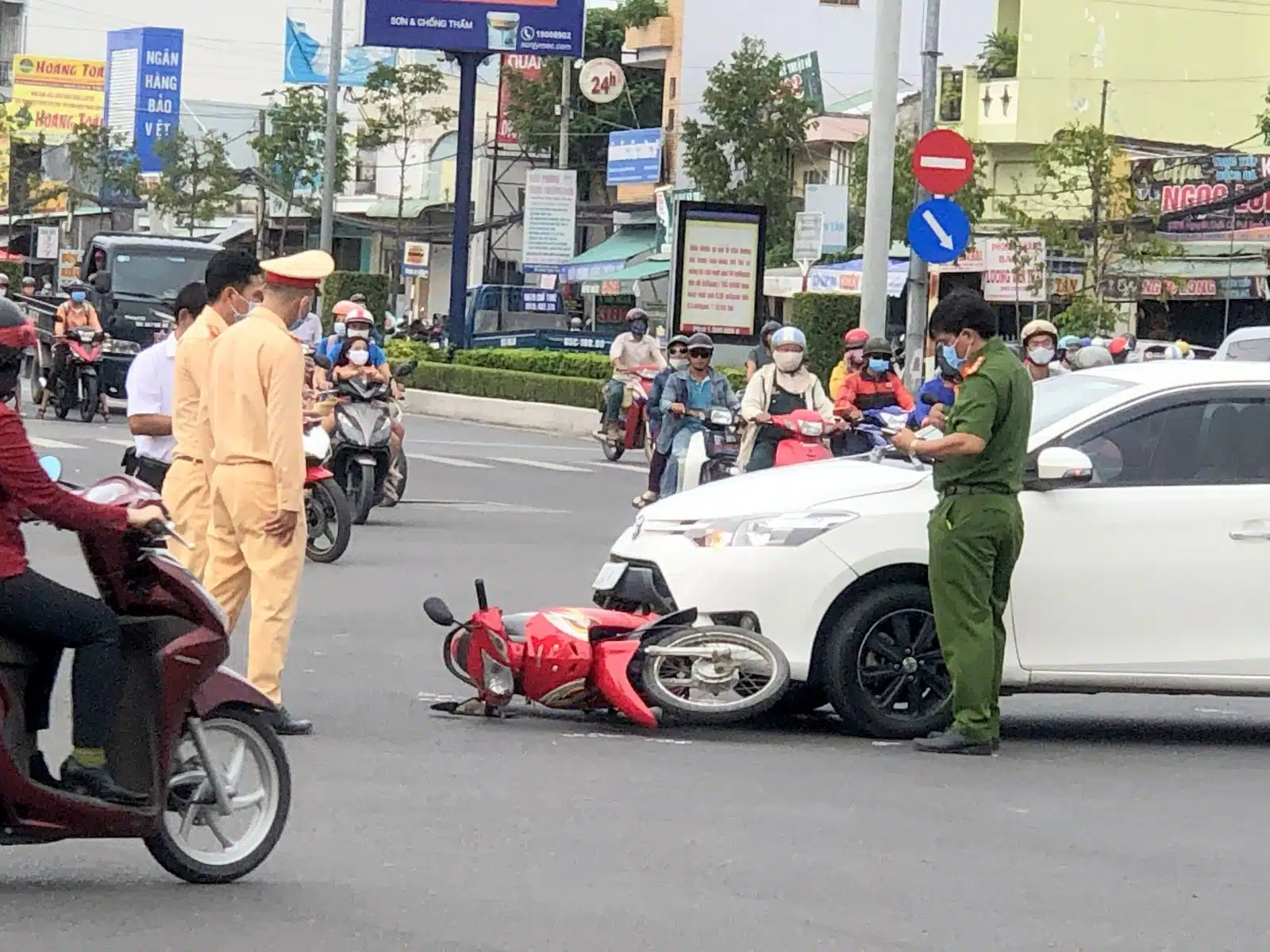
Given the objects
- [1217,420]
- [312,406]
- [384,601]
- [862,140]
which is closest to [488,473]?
[312,406]

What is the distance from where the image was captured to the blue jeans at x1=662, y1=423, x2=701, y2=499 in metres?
19.1

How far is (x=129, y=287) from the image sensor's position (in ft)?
107

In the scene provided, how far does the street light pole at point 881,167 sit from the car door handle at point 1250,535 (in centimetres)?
1170

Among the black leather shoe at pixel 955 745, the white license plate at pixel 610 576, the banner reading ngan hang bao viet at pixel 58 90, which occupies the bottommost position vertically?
the black leather shoe at pixel 955 745

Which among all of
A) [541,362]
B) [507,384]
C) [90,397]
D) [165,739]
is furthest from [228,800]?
[541,362]

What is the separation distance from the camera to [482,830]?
777 cm

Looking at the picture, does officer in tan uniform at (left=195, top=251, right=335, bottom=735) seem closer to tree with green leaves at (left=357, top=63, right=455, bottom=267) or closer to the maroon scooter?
the maroon scooter

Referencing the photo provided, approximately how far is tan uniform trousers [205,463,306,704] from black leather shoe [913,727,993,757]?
266 cm

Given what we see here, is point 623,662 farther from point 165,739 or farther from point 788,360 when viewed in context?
point 788,360

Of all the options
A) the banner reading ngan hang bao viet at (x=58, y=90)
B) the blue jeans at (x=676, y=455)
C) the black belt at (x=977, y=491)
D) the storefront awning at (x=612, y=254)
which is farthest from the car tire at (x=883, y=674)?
the banner reading ngan hang bao viet at (x=58, y=90)

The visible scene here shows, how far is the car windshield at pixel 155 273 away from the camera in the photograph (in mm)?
32625

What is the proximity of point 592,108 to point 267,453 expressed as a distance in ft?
203

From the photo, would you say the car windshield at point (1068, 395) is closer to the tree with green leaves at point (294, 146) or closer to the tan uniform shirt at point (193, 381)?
the tan uniform shirt at point (193, 381)

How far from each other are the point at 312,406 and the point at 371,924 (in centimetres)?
1195
